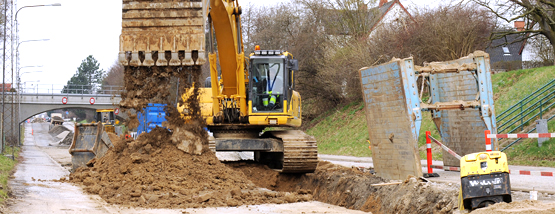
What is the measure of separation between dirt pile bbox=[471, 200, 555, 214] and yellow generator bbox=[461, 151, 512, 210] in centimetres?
23

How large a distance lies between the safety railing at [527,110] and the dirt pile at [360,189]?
7.11 metres

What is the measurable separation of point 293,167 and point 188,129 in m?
2.43

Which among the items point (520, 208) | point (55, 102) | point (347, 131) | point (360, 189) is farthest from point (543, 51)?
point (55, 102)

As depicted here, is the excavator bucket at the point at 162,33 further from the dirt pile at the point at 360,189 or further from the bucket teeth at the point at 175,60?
the dirt pile at the point at 360,189

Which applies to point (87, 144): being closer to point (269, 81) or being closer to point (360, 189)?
point (269, 81)

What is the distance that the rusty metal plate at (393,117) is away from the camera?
9.79 m

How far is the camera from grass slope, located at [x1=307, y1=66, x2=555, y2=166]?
1535cm

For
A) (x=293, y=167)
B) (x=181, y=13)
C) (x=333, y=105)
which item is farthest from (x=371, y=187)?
(x=333, y=105)

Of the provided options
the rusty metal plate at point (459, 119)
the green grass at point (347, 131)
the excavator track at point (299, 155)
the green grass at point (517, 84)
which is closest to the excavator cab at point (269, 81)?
the excavator track at point (299, 155)

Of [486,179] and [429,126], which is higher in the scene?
[486,179]

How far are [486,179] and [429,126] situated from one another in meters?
17.4

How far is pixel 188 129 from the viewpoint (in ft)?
34.7

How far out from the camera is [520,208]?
5.60 m

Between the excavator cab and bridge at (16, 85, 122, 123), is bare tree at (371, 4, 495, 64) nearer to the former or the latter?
the excavator cab
